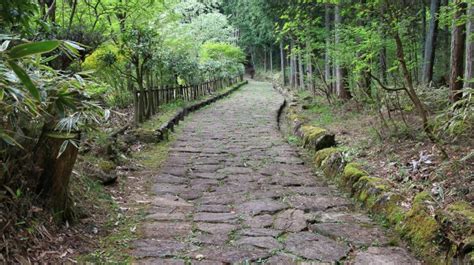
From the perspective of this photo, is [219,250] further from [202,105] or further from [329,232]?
[202,105]

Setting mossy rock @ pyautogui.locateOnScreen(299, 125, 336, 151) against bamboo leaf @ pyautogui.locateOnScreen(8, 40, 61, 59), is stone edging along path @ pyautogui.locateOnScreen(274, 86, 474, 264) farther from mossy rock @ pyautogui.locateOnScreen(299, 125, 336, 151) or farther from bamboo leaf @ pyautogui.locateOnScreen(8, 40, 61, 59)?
bamboo leaf @ pyautogui.locateOnScreen(8, 40, 61, 59)

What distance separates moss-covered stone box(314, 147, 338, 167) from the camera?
21.4ft

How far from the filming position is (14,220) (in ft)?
10.3

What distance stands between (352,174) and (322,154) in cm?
150

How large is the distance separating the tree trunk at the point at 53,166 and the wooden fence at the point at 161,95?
250 inches

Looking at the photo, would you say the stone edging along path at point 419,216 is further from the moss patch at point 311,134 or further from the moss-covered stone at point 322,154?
the moss patch at point 311,134

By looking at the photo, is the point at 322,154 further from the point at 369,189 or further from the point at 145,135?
the point at 145,135

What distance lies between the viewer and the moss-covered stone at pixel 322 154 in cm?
652

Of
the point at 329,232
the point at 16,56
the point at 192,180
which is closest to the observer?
the point at 16,56

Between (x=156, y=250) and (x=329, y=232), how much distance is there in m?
1.63

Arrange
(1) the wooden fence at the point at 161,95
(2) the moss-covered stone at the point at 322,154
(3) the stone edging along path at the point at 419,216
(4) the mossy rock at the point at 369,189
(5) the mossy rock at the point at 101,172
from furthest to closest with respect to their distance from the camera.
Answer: (1) the wooden fence at the point at 161,95 → (2) the moss-covered stone at the point at 322,154 → (5) the mossy rock at the point at 101,172 → (4) the mossy rock at the point at 369,189 → (3) the stone edging along path at the point at 419,216

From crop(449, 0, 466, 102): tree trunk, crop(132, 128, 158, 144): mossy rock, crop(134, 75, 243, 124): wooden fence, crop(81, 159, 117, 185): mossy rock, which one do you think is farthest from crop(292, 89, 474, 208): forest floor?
crop(134, 75, 243, 124): wooden fence

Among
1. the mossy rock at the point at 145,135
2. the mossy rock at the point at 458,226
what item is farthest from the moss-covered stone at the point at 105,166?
the mossy rock at the point at 458,226

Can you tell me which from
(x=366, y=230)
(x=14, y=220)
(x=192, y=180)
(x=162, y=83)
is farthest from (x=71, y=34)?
(x=162, y=83)
